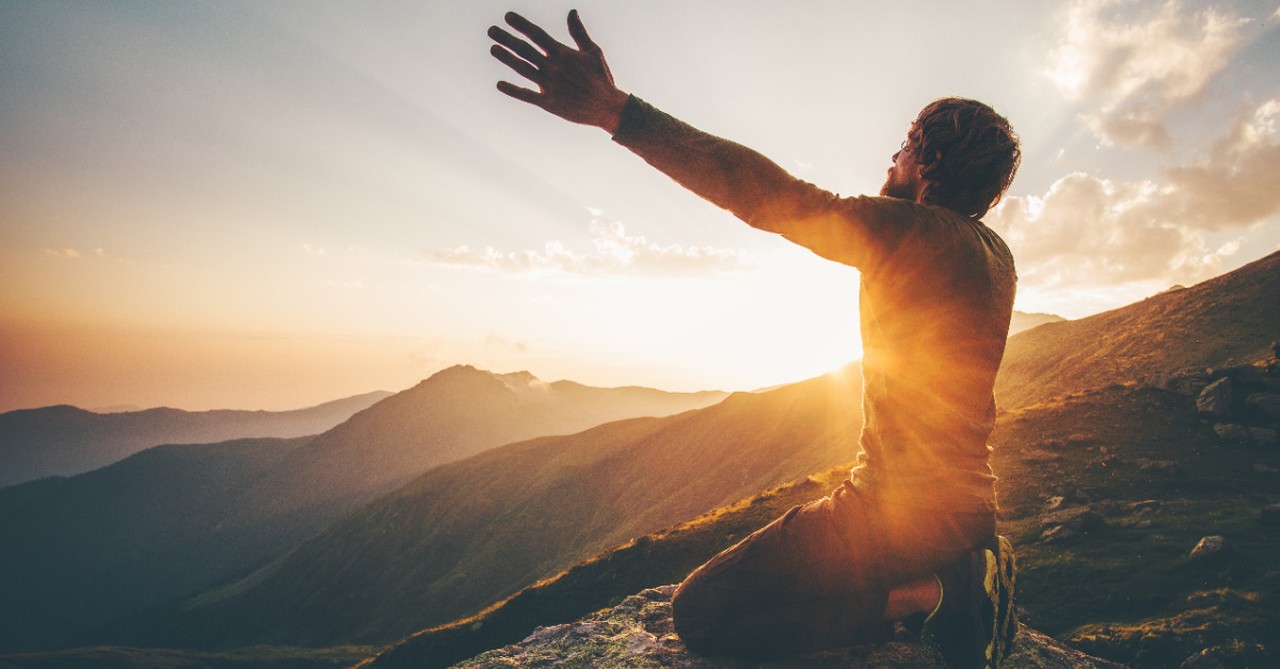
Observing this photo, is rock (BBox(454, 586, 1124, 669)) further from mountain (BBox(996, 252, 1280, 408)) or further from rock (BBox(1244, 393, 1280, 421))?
mountain (BBox(996, 252, 1280, 408))

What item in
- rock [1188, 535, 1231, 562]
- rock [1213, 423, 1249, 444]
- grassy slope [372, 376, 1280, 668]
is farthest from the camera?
rock [1213, 423, 1249, 444]

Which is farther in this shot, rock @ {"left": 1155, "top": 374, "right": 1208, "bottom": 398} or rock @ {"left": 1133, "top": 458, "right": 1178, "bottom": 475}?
rock @ {"left": 1155, "top": 374, "right": 1208, "bottom": 398}

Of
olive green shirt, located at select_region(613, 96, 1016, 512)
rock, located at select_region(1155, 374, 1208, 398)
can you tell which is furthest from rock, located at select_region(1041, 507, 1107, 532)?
olive green shirt, located at select_region(613, 96, 1016, 512)

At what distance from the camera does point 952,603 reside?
2889mm

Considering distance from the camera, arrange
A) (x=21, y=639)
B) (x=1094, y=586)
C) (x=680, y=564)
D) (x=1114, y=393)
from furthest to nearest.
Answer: (x=21, y=639) → (x=1114, y=393) → (x=680, y=564) → (x=1094, y=586)

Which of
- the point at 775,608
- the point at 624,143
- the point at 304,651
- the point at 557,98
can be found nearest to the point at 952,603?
the point at 775,608

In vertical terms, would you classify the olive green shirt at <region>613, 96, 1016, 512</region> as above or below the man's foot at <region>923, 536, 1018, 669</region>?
above

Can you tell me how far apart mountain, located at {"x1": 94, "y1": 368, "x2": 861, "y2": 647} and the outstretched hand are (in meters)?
70.6

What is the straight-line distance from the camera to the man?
7.61ft

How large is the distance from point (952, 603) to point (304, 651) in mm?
120221

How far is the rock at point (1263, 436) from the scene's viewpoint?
19.6 metres

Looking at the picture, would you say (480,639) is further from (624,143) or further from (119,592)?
(119,592)

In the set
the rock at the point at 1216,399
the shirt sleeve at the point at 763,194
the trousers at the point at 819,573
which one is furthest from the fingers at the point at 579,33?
the rock at the point at 1216,399

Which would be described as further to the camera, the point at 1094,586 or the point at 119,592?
the point at 119,592
